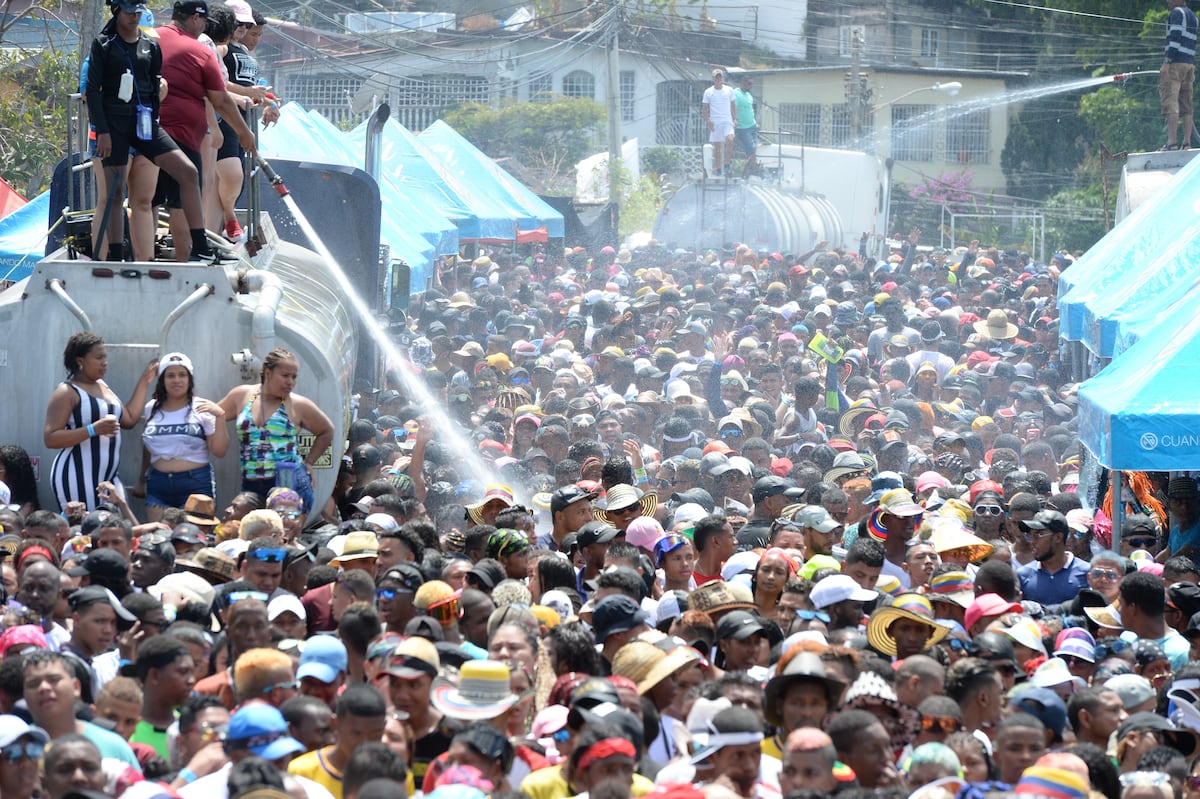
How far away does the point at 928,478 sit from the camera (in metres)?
11.4

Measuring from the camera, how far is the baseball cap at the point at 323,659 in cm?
595

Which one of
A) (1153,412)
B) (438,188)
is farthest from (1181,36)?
(1153,412)

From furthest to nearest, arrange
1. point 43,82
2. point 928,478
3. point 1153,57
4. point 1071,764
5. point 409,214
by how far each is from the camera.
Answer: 1. point 1153,57
2. point 409,214
3. point 43,82
4. point 928,478
5. point 1071,764

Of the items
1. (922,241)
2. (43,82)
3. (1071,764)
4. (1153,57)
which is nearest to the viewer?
(1071,764)

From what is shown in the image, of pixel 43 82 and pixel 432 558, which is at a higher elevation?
pixel 43 82

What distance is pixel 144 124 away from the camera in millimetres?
9188

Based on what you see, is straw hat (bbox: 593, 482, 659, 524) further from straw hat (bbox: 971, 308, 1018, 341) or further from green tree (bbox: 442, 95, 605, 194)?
green tree (bbox: 442, 95, 605, 194)

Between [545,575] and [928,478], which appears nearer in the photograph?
[545,575]

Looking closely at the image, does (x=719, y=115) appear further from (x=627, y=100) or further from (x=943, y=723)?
(x=943, y=723)

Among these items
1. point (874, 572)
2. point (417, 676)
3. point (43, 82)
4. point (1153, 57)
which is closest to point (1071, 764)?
point (417, 676)

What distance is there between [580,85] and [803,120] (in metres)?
7.19

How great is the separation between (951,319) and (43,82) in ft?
38.4

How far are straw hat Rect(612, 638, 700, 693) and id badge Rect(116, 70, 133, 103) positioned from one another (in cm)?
447

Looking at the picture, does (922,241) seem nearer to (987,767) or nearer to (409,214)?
(409,214)
